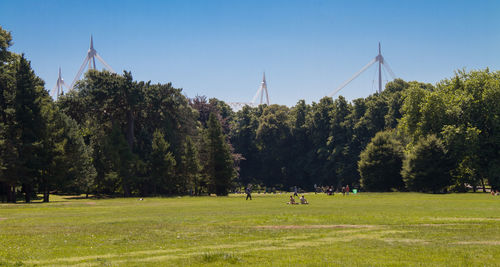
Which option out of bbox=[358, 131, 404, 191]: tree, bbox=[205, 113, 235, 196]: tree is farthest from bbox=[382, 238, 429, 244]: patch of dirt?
bbox=[358, 131, 404, 191]: tree

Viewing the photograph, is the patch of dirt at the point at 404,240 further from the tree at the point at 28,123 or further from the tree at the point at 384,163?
the tree at the point at 384,163

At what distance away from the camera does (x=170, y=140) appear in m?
90.8

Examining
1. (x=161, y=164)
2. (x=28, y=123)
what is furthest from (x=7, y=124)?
(x=161, y=164)

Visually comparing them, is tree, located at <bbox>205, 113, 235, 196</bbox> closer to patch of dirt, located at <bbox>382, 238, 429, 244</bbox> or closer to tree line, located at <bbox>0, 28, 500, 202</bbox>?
tree line, located at <bbox>0, 28, 500, 202</bbox>

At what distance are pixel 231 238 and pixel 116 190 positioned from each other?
73653 millimetres

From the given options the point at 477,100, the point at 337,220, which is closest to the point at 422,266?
the point at 337,220

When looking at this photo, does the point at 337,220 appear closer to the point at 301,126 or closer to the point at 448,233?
the point at 448,233

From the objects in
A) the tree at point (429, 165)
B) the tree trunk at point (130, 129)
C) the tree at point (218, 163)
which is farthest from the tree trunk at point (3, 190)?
the tree at point (429, 165)

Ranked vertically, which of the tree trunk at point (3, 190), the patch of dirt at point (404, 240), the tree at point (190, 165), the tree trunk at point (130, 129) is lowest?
the patch of dirt at point (404, 240)

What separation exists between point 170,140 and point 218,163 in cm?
1210

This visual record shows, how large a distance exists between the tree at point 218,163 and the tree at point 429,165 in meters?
27.8

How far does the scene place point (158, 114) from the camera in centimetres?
9344

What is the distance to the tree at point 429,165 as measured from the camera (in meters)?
73.2

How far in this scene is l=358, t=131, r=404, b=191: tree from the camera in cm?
8462
